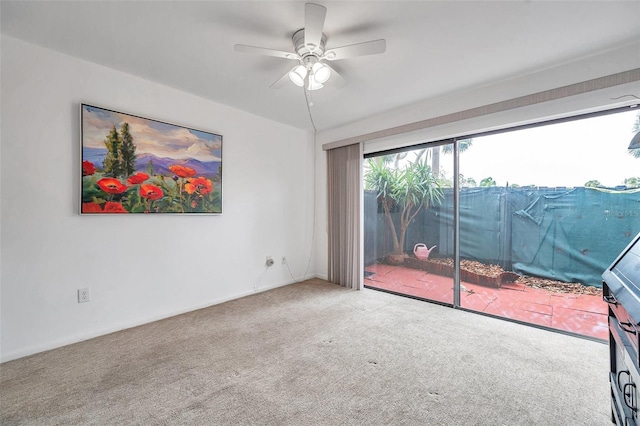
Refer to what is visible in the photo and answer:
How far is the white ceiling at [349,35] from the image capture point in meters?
1.69

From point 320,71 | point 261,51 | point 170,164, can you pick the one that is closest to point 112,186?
point 170,164

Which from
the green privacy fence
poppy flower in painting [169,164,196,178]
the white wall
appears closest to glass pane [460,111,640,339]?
the green privacy fence

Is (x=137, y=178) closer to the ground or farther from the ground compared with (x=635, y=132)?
closer to the ground

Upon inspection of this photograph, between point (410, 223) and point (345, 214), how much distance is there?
93 cm

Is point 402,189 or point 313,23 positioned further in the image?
point 402,189

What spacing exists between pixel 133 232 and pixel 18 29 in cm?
168

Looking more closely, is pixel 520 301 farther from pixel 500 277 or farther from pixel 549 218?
pixel 549 218

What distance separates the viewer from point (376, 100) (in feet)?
10.0

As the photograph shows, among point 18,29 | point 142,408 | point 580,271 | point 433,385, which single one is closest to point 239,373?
point 142,408

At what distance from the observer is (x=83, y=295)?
2297mm

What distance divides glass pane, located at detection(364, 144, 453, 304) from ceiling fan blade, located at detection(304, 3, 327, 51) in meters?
2.15

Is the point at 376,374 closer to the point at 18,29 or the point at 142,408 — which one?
the point at 142,408

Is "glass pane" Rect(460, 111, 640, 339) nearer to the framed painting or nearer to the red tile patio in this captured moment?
the red tile patio

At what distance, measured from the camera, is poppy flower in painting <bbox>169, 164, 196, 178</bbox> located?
2.80m
